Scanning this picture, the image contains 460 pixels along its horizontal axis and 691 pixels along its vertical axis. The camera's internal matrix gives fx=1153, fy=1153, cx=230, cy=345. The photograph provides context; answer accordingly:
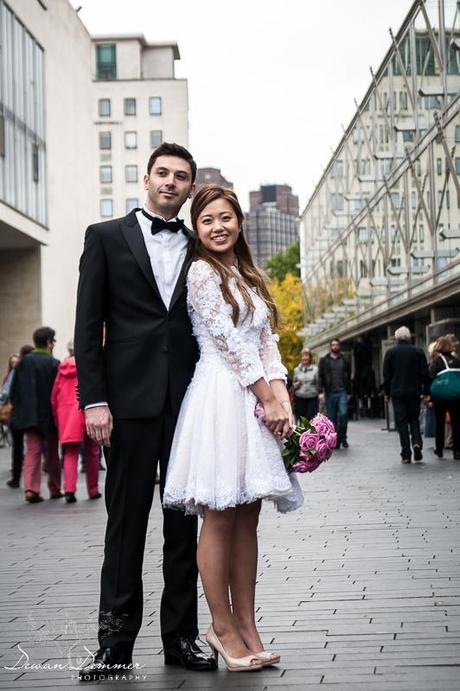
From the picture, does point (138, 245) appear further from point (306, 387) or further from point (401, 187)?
point (401, 187)

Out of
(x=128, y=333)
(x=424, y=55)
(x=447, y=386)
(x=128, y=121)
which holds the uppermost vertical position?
(x=128, y=121)

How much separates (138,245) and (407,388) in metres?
12.3

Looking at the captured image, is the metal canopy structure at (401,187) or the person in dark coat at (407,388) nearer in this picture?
the person in dark coat at (407,388)

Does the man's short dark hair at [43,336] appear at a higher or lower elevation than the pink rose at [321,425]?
higher

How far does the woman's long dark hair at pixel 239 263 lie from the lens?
485 centimetres

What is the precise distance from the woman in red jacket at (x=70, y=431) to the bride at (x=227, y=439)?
8.22m

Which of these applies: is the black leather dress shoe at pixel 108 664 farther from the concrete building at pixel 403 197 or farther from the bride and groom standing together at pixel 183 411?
the concrete building at pixel 403 197

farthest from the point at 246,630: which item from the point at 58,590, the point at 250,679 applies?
the point at 58,590

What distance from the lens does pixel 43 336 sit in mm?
13961

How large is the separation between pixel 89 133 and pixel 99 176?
44812 millimetres

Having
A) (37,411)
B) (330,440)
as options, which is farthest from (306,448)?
(37,411)

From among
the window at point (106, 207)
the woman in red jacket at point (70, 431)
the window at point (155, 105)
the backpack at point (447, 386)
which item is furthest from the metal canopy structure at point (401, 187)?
the window at point (106, 207)

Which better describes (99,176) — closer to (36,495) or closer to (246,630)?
(36,495)

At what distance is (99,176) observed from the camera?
96188 mm
